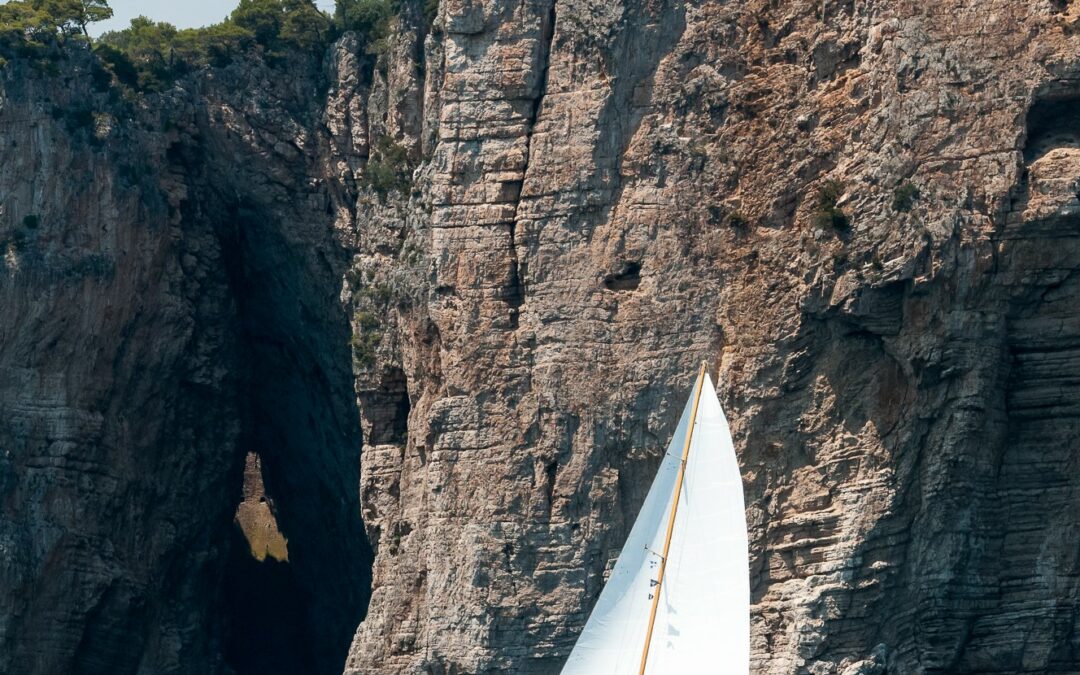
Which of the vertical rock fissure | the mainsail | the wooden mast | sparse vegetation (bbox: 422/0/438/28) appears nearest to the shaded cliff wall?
sparse vegetation (bbox: 422/0/438/28)

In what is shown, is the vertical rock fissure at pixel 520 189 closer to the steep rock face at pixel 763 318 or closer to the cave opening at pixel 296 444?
the steep rock face at pixel 763 318

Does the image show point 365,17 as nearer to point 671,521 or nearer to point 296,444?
point 296,444

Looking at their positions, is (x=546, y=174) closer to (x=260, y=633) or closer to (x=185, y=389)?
(x=185, y=389)

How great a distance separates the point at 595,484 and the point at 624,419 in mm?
1380

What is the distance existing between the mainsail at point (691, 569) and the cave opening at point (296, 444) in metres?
19.0

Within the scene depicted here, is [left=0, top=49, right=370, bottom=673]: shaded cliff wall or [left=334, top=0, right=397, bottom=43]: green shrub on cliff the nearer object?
[left=0, top=49, right=370, bottom=673]: shaded cliff wall

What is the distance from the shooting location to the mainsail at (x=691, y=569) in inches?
1601

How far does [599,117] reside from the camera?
51.0 meters

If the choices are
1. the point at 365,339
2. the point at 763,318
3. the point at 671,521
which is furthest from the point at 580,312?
the point at 671,521

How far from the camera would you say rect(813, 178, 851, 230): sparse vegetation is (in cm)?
4841

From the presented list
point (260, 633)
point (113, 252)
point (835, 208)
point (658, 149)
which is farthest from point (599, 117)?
point (260, 633)

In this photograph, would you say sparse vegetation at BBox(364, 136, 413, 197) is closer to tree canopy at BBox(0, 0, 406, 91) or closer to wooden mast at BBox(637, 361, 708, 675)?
tree canopy at BBox(0, 0, 406, 91)

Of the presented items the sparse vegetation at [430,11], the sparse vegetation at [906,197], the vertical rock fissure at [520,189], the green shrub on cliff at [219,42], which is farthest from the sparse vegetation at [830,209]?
the green shrub on cliff at [219,42]

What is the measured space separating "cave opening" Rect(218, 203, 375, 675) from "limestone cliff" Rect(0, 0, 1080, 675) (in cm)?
24
